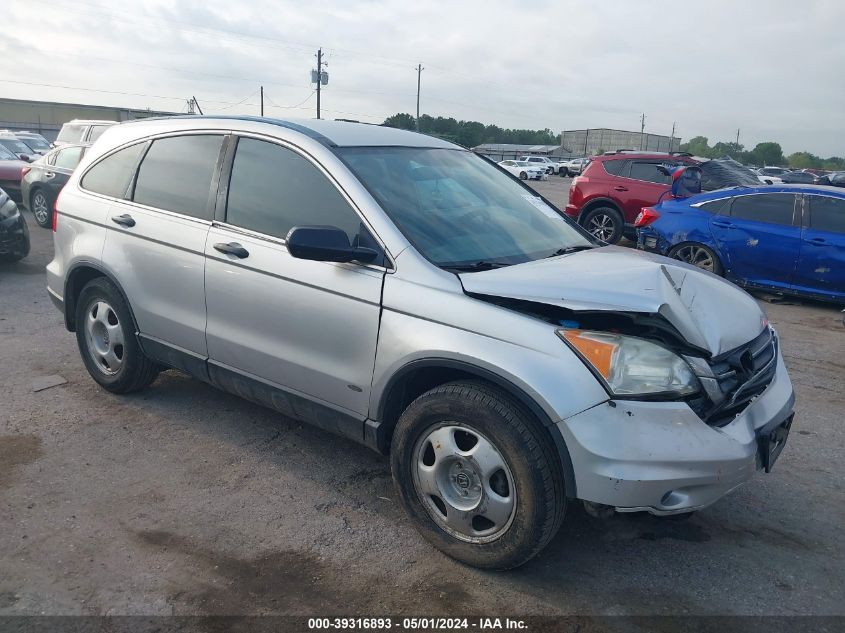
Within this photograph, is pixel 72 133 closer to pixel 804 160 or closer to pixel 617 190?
pixel 617 190

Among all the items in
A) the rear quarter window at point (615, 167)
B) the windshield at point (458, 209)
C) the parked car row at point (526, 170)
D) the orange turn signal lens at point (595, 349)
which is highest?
the parked car row at point (526, 170)

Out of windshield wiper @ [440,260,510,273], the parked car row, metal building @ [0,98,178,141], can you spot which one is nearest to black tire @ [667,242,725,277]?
windshield wiper @ [440,260,510,273]

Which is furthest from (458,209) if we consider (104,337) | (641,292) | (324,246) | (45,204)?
(45,204)

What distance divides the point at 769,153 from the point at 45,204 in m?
94.7

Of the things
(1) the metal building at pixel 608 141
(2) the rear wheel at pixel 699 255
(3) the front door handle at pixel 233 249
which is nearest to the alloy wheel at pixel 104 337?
(3) the front door handle at pixel 233 249

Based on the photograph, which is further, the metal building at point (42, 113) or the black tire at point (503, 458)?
the metal building at point (42, 113)

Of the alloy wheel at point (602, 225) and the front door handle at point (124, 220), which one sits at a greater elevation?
the front door handle at point (124, 220)

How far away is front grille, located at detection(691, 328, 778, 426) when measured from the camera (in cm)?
282

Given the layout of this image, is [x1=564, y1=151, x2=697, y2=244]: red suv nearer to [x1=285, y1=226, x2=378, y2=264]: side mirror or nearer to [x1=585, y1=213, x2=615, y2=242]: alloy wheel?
[x1=585, y1=213, x2=615, y2=242]: alloy wheel

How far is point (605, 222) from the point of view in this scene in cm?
1246

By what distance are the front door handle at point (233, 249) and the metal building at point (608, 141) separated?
63.2 meters

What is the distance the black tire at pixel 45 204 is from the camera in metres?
12.8

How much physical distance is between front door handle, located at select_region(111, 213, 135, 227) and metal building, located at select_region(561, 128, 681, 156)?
206 ft

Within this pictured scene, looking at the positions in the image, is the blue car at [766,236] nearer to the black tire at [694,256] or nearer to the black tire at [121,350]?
the black tire at [694,256]
